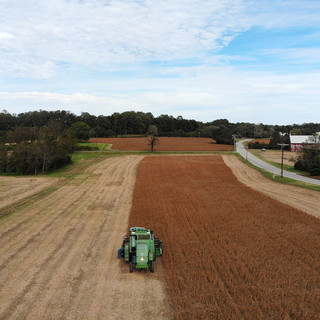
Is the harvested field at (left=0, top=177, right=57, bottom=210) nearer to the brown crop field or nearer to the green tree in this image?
the brown crop field

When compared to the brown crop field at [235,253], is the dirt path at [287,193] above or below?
below

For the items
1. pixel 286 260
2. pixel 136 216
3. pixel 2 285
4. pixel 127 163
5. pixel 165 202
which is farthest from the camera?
pixel 127 163

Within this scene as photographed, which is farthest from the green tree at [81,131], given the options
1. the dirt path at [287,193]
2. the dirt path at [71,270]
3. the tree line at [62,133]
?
the dirt path at [71,270]

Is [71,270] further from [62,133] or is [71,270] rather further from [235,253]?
[62,133]

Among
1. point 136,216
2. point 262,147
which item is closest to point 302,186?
point 136,216

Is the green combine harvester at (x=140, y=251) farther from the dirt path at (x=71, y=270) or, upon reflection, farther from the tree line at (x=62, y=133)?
the tree line at (x=62, y=133)

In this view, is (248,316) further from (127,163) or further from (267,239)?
(127,163)
